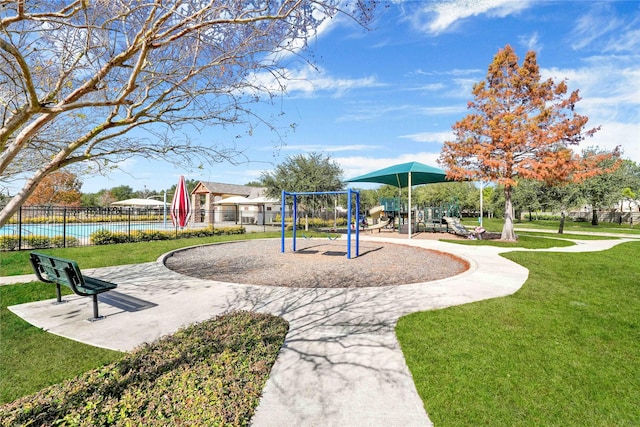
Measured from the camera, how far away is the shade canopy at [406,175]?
58.9 feet

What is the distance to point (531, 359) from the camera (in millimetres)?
3486

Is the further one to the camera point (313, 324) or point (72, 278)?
point (72, 278)

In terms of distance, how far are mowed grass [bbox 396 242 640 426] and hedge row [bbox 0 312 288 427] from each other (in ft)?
5.39

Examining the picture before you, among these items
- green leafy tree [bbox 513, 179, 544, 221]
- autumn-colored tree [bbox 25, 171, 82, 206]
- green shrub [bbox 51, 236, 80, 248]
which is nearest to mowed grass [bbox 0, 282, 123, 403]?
green shrub [bbox 51, 236, 80, 248]

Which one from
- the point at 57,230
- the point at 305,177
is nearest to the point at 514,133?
the point at 305,177

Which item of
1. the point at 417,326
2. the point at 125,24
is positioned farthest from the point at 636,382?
the point at 125,24

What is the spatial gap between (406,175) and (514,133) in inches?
280

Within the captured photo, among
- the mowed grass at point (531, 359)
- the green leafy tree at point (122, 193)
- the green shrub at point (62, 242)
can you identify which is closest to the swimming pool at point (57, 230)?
the green shrub at point (62, 242)

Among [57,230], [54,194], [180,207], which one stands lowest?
[57,230]

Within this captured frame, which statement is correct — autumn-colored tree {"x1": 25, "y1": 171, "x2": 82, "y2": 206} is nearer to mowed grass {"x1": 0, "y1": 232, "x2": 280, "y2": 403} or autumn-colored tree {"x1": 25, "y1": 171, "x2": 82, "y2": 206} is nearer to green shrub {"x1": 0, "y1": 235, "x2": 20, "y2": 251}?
green shrub {"x1": 0, "y1": 235, "x2": 20, "y2": 251}

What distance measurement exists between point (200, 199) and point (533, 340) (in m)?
50.1

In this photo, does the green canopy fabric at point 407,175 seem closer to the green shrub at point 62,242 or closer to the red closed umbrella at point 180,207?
the red closed umbrella at point 180,207

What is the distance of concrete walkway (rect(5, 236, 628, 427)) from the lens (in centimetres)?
268

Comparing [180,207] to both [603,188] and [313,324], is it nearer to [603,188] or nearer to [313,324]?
[313,324]
